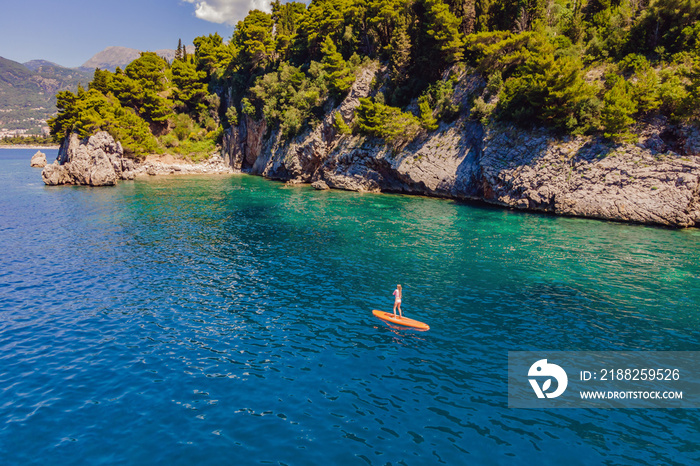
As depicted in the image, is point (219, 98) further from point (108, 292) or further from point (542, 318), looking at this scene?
point (542, 318)

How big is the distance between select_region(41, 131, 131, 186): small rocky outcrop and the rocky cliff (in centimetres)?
3396

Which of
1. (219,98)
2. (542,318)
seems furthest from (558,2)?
(219,98)

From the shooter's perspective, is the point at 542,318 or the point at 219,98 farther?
the point at 219,98

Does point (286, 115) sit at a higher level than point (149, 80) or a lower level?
lower

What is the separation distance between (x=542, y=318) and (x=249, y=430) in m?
15.8

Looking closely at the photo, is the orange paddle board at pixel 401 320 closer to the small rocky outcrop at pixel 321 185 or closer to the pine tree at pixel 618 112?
the pine tree at pixel 618 112

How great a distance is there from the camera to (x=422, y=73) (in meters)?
61.9

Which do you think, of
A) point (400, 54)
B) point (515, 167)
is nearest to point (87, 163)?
point (400, 54)

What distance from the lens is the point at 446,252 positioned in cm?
3062

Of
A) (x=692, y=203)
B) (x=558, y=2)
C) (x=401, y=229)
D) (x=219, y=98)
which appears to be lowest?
(x=401, y=229)

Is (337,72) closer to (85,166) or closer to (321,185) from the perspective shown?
(321,185)

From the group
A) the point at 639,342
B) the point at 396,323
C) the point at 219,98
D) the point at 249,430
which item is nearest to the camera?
the point at 249,430

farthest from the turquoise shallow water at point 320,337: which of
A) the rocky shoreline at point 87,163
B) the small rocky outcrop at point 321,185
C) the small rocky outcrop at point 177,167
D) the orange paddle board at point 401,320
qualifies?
the small rocky outcrop at point 177,167

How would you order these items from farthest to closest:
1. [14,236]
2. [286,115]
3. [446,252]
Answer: [286,115]
[14,236]
[446,252]
